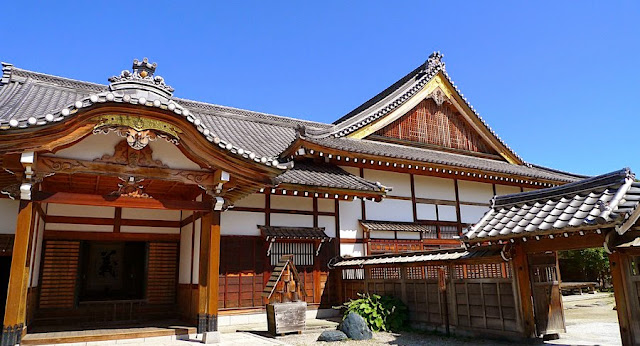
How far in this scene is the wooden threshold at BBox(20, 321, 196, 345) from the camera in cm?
774

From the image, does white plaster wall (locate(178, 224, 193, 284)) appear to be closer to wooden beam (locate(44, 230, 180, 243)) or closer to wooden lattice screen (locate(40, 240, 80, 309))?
wooden beam (locate(44, 230, 180, 243))

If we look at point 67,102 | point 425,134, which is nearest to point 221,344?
point 67,102

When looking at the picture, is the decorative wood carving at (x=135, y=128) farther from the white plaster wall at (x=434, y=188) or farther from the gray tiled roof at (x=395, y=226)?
the white plaster wall at (x=434, y=188)

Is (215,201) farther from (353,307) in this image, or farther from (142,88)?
(353,307)

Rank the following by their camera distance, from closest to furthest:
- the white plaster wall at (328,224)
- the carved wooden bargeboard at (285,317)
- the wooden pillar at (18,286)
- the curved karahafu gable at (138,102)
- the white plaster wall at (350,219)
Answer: the curved karahafu gable at (138,102) → the wooden pillar at (18,286) → the carved wooden bargeboard at (285,317) → the white plaster wall at (328,224) → the white plaster wall at (350,219)

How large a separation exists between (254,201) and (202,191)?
2.49m

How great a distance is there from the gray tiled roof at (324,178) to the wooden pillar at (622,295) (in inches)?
259

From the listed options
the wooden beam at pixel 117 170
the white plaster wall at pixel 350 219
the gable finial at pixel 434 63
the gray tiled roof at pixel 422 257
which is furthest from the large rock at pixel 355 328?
the gable finial at pixel 434 63

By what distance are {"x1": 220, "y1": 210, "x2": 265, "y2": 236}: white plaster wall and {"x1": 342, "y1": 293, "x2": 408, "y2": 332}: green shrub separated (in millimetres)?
3316

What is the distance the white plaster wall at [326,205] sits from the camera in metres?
13.0

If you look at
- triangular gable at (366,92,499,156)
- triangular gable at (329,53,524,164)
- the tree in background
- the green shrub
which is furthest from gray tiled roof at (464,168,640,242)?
the tree in background

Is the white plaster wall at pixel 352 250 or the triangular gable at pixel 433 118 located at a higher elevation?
the triangular gable at pixel 433 118

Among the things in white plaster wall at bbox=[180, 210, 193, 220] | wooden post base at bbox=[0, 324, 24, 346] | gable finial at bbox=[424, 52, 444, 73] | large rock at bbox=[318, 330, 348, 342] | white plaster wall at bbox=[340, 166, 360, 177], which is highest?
gable finial at bbox=[424, 52, 444, 73]

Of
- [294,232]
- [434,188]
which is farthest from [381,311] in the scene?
[434,188]
